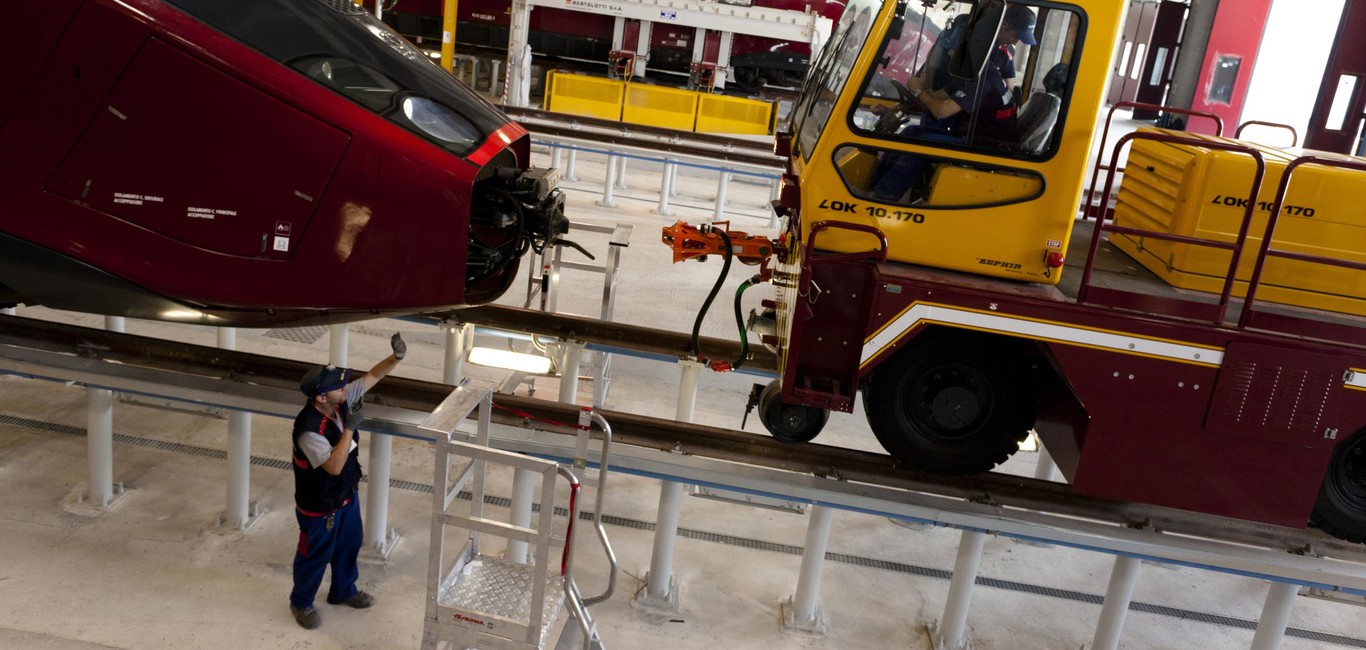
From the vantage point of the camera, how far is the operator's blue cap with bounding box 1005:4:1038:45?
439 cm

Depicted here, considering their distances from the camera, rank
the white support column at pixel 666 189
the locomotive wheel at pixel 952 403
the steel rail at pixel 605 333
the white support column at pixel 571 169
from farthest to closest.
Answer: the white support column at pixel 571 169 < the white support column at pixel 666 189 < the steel rail at pixel 605 333 < the locomotive wheel at pixel 952 403

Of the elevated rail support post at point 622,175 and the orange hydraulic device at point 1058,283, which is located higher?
the orange hydraulic device at point 1058,283

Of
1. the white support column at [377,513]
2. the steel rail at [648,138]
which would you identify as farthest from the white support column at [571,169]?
the white support column at [377,513]

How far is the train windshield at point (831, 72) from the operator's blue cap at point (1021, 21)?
1.98ft

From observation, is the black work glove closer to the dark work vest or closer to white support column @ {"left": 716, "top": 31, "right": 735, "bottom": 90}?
the dark work vest

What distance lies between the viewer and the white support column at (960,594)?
17.8ft

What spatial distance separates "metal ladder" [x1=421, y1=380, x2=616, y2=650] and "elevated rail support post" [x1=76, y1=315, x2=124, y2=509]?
8.45 ft

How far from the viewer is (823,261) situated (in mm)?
4637

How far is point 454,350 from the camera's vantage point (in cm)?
668

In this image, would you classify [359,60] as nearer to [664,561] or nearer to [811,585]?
[664,561]

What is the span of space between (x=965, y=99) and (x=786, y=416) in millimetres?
1835

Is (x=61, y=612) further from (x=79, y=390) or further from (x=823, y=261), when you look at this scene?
(x=823, y=261)

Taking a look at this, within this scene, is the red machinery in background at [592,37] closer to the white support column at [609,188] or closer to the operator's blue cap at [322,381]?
the white support column at [609,188]

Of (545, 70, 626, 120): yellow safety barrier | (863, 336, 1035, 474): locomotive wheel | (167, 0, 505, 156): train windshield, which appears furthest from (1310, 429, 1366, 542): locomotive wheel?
(545, 70, 626, 120): yellow safety barrier
